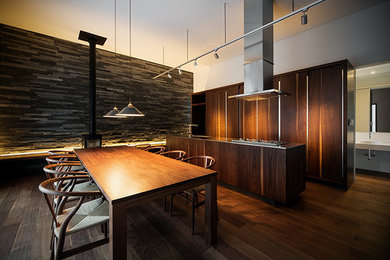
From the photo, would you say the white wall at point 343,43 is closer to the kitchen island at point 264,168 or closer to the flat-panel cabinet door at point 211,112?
the flat-panel cabinet door at point 211,112

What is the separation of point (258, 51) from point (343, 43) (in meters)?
1.94

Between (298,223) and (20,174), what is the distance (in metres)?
5.23

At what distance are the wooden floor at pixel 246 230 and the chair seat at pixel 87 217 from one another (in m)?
0.44

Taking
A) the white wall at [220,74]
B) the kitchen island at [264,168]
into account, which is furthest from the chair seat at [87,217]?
the white wall at [220,74]

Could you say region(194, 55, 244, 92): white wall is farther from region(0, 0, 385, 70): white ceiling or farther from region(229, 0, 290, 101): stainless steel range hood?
region(229, 0, 290, 101): stainless steel range hood

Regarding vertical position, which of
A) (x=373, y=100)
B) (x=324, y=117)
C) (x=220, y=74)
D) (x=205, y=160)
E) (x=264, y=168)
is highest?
(x=220, y=74)

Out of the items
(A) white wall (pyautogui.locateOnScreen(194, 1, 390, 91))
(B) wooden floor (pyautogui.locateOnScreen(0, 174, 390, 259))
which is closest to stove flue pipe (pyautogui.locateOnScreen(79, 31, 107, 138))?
(B) wooden floor (pyautogui.locateOnScreen(0, 174, 390, 259))

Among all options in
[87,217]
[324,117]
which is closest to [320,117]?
[324,117]

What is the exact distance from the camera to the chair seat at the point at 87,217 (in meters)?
1.19

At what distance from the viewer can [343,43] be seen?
3.28 meters

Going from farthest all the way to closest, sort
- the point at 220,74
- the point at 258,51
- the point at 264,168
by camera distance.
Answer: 1. the point at 220,74
2. the point at 258,51
3. the point at 264,168

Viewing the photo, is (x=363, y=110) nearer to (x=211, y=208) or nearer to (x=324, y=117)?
(x=324, y=117)

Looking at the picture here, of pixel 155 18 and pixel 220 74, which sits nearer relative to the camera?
pixel 155 18

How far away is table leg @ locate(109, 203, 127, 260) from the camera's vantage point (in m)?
1.04
